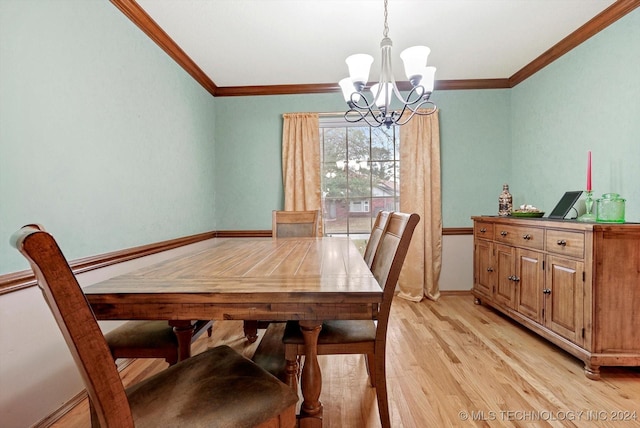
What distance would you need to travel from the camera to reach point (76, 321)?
2.01 ft

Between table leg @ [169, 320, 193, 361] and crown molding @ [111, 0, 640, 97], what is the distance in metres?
2.04

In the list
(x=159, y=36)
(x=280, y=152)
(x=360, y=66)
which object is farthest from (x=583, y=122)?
(x=159, y=36)

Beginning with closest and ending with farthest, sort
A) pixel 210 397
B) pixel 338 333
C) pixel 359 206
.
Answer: pixel 210 397, pixel 338 333, pixel 359 206

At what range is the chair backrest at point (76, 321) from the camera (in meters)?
0.58

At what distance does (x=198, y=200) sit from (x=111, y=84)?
1397 mm

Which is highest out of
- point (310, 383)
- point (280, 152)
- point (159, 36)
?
point (159, 36)

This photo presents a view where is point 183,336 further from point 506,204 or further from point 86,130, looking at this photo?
point 506,204

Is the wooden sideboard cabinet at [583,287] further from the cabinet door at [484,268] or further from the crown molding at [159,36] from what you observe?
Answer: the crown molding at [159,36]

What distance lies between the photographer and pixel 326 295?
0.94 metres

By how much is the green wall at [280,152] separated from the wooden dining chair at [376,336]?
7.68 ft

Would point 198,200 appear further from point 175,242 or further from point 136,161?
point 136,161

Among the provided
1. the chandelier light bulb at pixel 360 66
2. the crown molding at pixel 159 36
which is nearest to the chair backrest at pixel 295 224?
the chandelier light bulb at pixel 360 66

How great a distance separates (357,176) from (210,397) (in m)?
3.00

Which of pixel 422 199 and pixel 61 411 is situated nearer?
pixel 61 411
